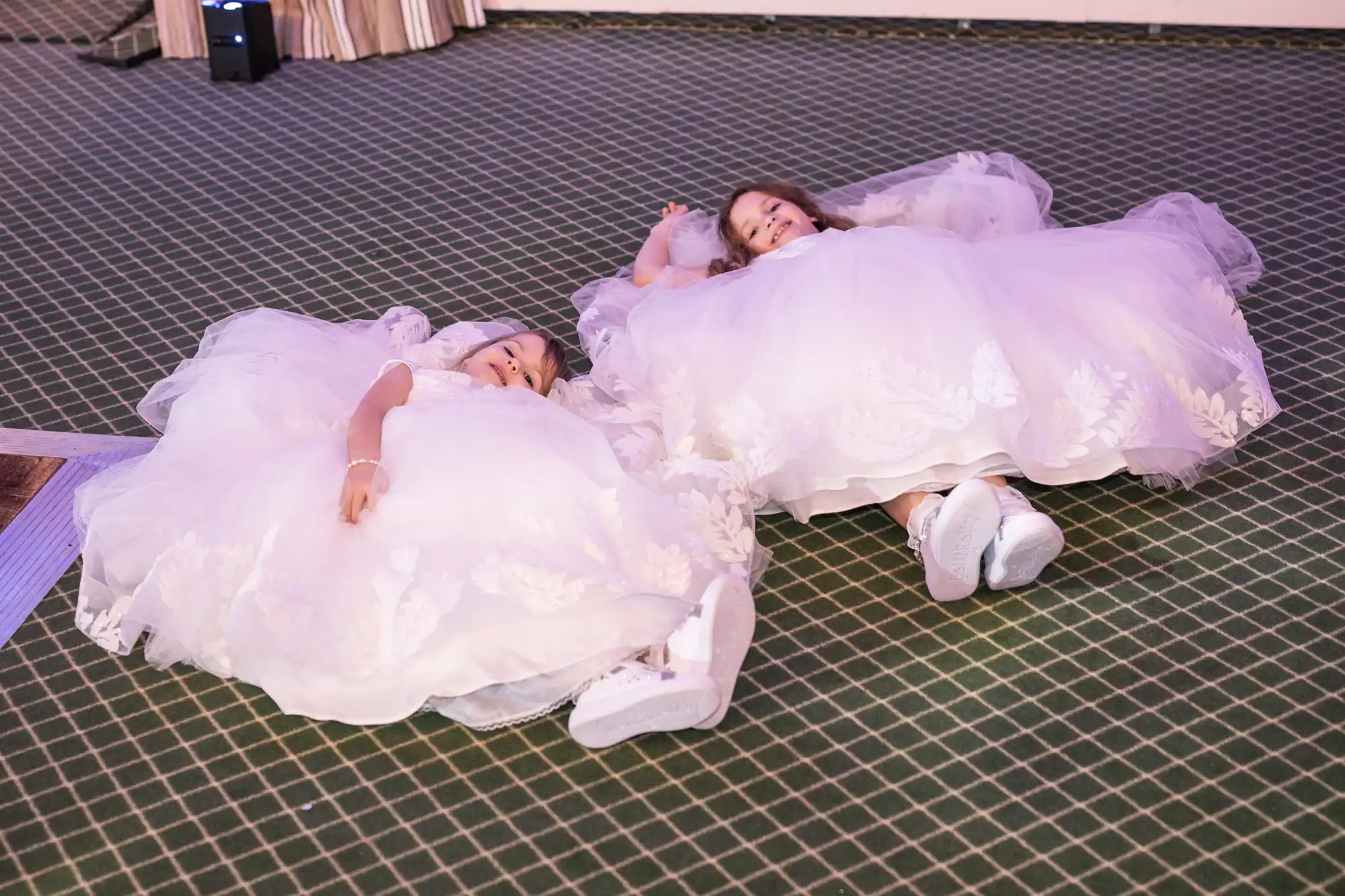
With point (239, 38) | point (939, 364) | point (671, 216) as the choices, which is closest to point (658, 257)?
point (671, 216)

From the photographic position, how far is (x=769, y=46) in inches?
175

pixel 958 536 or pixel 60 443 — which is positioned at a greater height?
pixel 958 536

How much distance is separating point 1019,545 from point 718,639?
1.44 feet

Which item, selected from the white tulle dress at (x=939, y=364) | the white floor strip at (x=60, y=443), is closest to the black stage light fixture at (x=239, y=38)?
the white floor strip at (x=60, y=443)

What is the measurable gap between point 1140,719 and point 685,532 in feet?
2.02

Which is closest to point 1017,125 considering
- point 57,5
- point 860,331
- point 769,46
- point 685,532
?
point 769,46

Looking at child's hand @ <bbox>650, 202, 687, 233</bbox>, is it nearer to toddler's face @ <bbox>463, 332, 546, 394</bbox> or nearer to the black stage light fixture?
toddler's face @ <bbox>463, 332, 546, 394</bbox>

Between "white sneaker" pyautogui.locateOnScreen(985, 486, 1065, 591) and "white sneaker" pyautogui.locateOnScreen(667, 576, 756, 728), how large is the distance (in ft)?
1.16

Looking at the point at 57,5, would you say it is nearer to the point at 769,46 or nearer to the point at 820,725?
the point at 769,46

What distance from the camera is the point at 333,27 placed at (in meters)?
4.35

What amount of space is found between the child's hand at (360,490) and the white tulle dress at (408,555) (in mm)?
12

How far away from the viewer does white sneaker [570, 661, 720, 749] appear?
1.80 metres

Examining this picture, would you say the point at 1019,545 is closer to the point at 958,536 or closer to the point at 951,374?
the point at 958,536

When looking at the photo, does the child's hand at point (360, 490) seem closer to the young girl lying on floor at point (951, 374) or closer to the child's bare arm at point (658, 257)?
the young girl lying on floor at point (951, 374)
